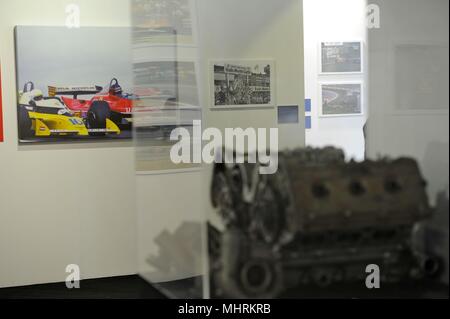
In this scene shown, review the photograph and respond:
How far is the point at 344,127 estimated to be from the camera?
1714 millimetres

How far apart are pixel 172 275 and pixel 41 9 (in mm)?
3719

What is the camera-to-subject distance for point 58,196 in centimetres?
513

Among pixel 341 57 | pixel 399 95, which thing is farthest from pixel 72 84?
pixel 399 95

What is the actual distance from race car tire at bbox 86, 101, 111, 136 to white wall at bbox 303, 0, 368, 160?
328 cm

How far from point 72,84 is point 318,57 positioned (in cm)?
337

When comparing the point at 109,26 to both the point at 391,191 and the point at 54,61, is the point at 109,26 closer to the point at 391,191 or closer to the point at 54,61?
the point at 54,61

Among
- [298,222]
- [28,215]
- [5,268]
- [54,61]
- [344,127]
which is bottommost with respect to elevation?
[5,268]

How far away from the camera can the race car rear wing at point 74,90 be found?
507 cm

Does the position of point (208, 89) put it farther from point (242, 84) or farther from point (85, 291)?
point (85, 291)

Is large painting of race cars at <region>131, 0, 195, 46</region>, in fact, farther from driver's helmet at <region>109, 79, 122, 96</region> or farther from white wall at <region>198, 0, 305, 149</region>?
driver's helmet at <region>109, 79, 122, 96</region>

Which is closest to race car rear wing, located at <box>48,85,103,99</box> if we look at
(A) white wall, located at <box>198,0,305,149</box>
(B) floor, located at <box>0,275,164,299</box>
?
(B) floor, located at <box>0,275,164,299</box>
